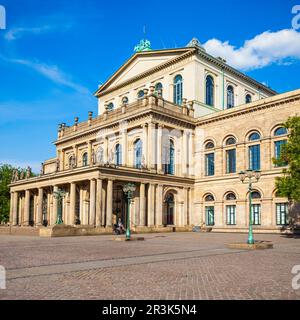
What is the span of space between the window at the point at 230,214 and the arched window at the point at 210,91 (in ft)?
45.7

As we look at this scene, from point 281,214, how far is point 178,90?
20.1m

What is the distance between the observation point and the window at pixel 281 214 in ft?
122

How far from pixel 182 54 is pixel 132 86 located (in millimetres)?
9852

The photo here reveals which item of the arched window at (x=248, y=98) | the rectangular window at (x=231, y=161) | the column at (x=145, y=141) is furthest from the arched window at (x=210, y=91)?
the column at (x=145, y=141)

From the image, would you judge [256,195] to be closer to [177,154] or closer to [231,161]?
[231,161]

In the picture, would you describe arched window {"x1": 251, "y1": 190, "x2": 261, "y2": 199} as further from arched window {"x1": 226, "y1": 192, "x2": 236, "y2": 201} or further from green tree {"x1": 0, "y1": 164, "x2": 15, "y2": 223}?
green tree {"x1": 0, "y1": 164, "x2": 15, "y2": 223}

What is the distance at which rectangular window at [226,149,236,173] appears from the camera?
42.4 m

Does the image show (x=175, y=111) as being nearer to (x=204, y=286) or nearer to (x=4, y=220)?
(x=204, y=286)

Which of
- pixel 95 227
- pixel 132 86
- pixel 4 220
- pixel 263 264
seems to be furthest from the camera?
pixel 4 220

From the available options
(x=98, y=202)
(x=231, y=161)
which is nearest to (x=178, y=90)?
(x=231, y=161)

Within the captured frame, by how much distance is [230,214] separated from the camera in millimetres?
42000

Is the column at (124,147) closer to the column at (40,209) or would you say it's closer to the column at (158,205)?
the column at (158,205)

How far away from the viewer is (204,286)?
9.25m

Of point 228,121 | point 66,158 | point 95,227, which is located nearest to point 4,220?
point 66,158
